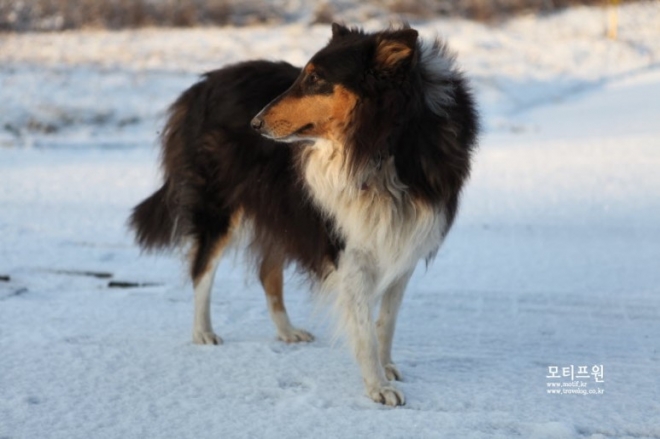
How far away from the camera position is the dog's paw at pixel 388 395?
4359 mm

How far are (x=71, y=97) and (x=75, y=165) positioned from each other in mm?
6050

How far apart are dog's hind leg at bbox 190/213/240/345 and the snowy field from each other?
0.19m

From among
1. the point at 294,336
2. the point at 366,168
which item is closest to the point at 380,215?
the point at 366,168

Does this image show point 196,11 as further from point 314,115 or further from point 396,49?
point 396,49

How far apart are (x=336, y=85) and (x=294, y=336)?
1.96 metres

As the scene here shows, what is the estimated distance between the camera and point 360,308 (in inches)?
180

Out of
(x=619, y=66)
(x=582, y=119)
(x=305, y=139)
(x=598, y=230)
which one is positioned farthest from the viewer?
(x=619, y=66)

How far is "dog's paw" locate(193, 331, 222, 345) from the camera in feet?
17.9

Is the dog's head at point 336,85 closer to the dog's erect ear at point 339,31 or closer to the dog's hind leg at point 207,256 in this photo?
the dog's erect ear at point 339,31

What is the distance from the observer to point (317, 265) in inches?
191

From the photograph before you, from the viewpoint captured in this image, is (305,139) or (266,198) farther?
(266,198)

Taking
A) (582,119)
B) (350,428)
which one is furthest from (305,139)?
(582,119)

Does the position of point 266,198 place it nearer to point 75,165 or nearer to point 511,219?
point 511,219

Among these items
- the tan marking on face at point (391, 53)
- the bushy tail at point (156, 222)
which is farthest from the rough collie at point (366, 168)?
the bushy tail at point (156, 222)
